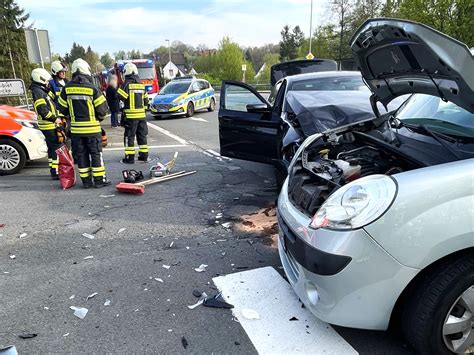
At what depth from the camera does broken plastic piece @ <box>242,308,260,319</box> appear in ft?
9.09

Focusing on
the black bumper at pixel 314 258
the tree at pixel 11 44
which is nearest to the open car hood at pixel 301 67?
the black bumper at pixel 314 258

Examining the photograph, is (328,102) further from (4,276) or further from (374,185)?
(4,276)

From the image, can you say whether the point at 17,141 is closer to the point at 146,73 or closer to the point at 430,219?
the point at 430,219

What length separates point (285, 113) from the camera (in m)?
5.23

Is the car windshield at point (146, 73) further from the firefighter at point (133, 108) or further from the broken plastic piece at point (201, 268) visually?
the broken plastic piece at point (201, 268)

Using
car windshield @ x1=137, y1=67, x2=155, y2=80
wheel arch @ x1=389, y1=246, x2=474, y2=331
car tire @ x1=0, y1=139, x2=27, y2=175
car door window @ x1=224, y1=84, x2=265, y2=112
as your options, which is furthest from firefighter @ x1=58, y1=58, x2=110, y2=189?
car windshield @ x1=137, y1=67, x2=155, y2=80

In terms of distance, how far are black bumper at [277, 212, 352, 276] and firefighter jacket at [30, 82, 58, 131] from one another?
543 cm

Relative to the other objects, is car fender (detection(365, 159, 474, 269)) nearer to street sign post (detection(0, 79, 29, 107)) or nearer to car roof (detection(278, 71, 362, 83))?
car roof (detection(278, 71, 362, 83))

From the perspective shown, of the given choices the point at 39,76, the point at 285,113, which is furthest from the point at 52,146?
the point at 285,113

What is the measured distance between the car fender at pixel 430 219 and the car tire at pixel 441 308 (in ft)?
0.40

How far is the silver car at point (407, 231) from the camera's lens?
198 cm

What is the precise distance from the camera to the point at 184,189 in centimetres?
604

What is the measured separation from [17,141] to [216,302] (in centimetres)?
616

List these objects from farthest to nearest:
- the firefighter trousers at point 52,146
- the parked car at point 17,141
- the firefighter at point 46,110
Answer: the parked car at point 17,141 → the firefighter trousers at point 52,146 → the firefighter at point 46,110
